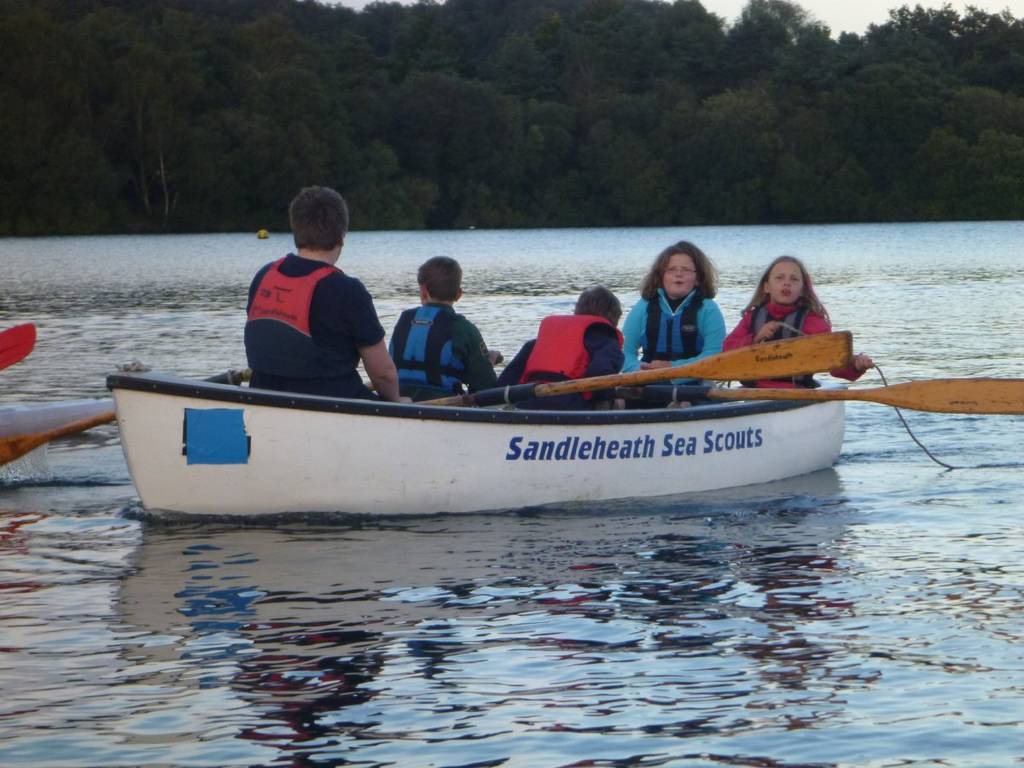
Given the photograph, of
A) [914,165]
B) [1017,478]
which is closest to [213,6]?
[914,165]

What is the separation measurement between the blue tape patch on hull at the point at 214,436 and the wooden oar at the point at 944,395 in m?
2.57

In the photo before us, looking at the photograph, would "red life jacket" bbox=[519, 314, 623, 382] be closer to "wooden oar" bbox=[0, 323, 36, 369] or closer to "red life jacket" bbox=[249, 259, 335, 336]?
"red life jacket" bbox=[249, 259, 335, 336]

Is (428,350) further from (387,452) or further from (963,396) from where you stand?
(963,396)

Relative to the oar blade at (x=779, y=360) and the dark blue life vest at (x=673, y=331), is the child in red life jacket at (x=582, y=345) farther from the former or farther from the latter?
the dark blue life vest at (x=673, y=331)

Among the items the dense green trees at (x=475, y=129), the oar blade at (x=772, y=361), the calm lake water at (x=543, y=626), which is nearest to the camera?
the calm lake water at (x=543, y=626)

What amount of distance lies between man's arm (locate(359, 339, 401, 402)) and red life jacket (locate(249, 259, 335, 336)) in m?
0.27

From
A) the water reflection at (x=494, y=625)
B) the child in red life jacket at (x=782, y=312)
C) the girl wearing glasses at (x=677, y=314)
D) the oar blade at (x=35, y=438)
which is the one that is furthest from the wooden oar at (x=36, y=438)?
the child in red life jacket at (x=782, y=312)

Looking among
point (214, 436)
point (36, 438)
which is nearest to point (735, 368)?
point (214, 436)

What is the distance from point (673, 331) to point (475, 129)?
6938 cm

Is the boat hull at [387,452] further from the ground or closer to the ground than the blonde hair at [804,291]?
closer to the ground

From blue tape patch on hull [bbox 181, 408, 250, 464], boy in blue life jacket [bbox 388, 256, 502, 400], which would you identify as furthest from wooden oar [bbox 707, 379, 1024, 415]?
blue tape patch on hull [bbox 181, 408, 250, 464]

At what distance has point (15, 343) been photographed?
8.96 m

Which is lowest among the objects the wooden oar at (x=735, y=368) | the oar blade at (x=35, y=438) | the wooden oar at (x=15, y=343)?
the oar blade at (x=35, y=438)

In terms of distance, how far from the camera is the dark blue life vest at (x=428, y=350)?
24.6ft
